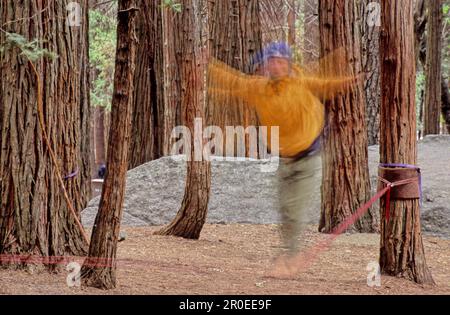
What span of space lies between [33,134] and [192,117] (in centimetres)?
373

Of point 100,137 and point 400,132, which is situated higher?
point 100,137

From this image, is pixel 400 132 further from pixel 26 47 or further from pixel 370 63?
pixel 370 63

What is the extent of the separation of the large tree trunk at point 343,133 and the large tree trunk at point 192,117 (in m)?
1.77

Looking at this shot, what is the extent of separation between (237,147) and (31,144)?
9001 mm

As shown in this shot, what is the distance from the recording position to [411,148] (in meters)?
7.53

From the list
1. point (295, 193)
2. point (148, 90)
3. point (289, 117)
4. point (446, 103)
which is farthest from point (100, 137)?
point (289, 117)

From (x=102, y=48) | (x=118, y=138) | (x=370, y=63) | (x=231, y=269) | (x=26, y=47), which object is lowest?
(x=231, y=269)

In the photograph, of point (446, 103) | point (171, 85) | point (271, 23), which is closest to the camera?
point (171, 85)

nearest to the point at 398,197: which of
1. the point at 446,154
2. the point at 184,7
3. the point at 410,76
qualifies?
the point at 410,76

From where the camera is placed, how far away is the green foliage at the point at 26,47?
6191 millimetres

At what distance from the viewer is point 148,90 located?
15156 millimetres

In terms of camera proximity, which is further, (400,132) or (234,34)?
(234,34)

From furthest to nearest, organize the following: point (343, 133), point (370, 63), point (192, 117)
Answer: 1. point (370, 63)
2. point (343, 133)
3. point (192, 117)

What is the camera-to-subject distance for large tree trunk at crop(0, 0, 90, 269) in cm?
683
